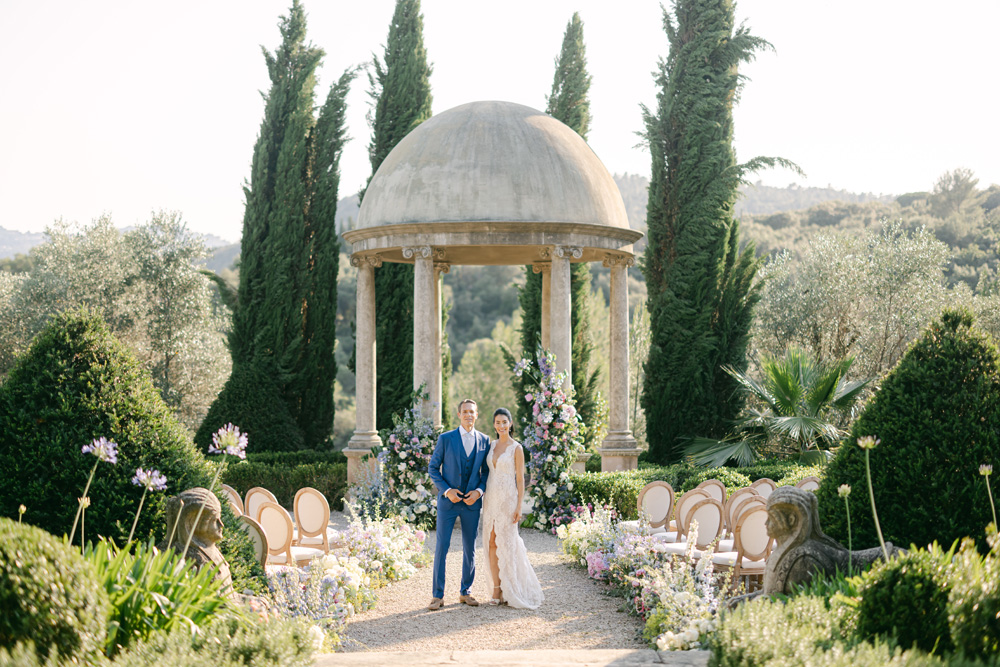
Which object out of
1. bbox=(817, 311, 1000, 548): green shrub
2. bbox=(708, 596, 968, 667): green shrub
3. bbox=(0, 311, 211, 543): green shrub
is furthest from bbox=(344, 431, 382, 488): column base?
bbox=(708, 596, 968, 667): green shrub

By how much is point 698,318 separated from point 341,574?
14.1 metres

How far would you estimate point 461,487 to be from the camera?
8922 millimetres

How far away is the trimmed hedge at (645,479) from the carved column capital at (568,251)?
3.96 m

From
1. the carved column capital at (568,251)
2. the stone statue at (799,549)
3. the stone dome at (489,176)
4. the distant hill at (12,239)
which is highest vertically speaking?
the distant hill at (12,239)

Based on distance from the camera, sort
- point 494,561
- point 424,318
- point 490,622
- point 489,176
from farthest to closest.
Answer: point 424,318, point 489,176, point 494,561, point 490,622

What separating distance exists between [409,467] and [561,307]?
3981mm

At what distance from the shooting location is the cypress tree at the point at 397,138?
21.1 meters

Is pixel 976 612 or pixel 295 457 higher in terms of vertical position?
pixel 976 612

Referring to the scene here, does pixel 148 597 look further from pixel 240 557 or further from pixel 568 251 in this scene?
pixel 568 251

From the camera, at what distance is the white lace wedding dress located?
8.84 meters

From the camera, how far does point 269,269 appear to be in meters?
21.9

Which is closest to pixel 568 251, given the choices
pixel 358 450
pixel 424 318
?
pixel 424 318

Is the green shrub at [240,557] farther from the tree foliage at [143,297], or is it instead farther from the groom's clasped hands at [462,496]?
the tree foliage at [143,297]

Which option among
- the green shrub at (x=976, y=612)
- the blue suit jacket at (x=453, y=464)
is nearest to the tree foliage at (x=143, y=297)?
the blue suit jacket at (x=453, y=464)
